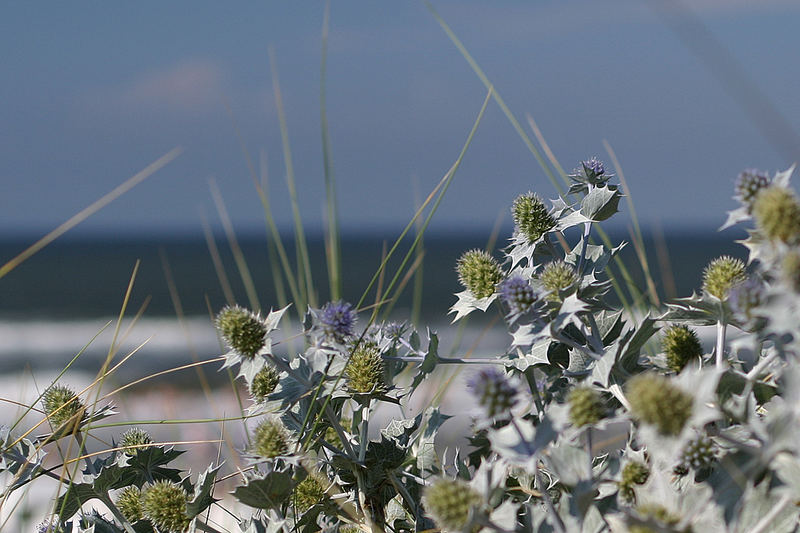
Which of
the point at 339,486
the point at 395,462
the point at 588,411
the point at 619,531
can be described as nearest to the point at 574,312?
the point at 588,411

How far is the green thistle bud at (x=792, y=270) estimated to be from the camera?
63 cm

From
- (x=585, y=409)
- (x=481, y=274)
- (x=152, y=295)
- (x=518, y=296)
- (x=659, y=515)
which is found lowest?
(x=659, y=515)

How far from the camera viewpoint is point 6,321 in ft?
64.8

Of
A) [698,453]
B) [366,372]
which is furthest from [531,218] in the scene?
[698,453]

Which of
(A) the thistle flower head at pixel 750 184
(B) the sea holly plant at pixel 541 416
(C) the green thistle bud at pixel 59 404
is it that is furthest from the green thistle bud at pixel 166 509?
(A) the thistle flower head at pixel 750 184

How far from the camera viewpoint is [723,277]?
111 cm

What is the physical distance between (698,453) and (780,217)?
36 cm

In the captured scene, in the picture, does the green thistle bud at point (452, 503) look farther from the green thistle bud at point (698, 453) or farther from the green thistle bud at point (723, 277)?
the green thistle bud at point (723, 277)

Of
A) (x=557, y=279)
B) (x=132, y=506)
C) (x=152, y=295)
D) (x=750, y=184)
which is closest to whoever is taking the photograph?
(x=750, y=184)

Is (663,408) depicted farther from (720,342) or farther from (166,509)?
(166,509)

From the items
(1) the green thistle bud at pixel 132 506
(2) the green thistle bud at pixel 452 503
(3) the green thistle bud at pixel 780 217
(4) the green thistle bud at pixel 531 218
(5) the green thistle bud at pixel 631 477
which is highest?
(4) the green thistle bud at pixel 531 218

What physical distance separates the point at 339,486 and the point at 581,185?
0.69m

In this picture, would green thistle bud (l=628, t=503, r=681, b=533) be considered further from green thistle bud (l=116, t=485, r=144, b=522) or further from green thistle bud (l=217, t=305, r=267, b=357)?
green thistle bud (l=116, t=485, r=144, b=522)

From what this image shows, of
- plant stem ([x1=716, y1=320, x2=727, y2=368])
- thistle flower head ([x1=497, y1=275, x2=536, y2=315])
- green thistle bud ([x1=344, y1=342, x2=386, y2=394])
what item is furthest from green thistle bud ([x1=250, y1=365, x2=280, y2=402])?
plant stem ([x1=716, y1=320, x2=727, y2=368])
